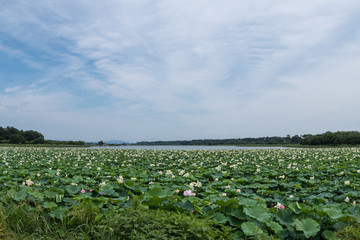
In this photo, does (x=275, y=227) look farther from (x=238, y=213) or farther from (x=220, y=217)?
(x=220, y=217)

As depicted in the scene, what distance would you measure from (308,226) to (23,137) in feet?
245

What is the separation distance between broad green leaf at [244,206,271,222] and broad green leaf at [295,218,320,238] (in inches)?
16.0

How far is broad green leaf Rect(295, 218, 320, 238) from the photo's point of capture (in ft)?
10.8

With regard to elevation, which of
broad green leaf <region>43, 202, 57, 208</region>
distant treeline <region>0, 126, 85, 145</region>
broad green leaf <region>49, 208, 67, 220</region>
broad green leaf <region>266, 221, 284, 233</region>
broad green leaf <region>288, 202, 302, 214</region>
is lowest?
broad green leaf <region>49, 208, 67, 220</region>

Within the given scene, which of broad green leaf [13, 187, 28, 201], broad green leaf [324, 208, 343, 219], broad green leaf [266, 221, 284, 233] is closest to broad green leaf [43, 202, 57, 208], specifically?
broad green leaf [13, 187, 28, 201]

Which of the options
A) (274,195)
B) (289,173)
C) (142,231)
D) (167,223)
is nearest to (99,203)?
Result: (142,231)

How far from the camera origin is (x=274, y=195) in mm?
5562

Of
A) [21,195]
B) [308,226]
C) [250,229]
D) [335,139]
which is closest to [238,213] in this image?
[250,229]

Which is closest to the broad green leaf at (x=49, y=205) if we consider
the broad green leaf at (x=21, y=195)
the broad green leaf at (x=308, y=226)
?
the broad green leaf at (x=21, y=195)

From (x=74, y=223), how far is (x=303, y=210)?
3743mm

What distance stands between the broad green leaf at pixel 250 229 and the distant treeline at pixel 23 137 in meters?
62.2

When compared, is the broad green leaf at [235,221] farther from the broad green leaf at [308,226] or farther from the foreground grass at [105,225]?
the broad green leaf at [308,226]

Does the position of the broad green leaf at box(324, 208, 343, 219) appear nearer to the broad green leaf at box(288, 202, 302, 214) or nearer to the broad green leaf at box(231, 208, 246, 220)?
the broad green leaf at box(288, 202, 302, 214)

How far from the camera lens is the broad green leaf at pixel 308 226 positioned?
130 inches
